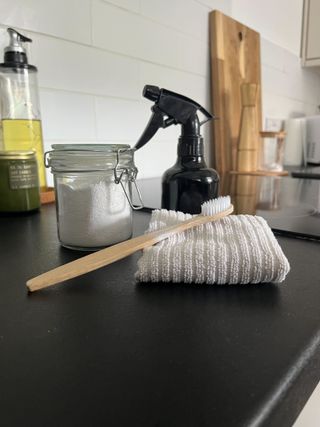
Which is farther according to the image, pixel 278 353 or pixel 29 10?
pixel 29 10

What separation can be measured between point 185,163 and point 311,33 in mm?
1589

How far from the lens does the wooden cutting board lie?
1.12m

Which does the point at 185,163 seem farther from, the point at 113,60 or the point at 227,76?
the point at 227,76

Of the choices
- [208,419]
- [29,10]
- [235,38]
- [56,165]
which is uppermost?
[235,38]

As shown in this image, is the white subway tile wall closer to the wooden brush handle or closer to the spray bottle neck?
the spray bottle neck

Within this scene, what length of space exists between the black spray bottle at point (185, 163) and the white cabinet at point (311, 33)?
1515 mm

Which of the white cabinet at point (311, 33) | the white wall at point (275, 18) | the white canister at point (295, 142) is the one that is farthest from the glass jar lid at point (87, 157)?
the white cabinet at point (311, 33)

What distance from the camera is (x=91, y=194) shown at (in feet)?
A: 1.21

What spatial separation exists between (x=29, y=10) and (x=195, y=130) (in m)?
0.42

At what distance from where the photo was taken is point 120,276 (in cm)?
32

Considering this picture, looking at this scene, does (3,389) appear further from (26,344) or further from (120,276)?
(120,276)

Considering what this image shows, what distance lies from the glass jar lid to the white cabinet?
169 centimetres

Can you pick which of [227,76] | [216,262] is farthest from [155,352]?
[227,76]

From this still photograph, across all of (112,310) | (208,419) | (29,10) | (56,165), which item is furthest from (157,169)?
(208,419)
